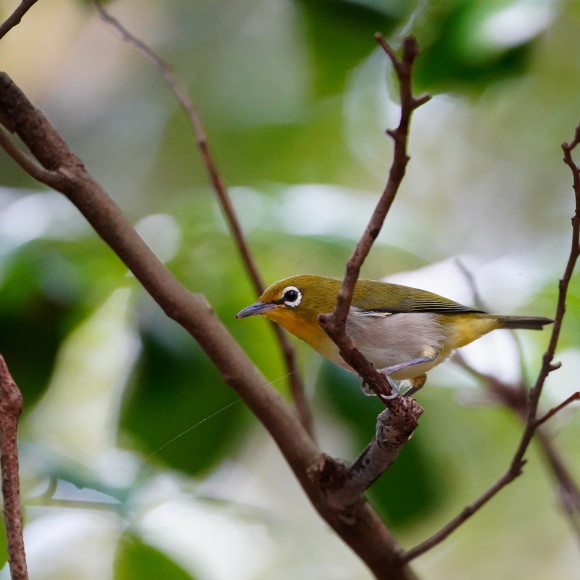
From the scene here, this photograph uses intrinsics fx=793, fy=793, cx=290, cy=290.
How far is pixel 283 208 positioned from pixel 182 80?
0.90 m

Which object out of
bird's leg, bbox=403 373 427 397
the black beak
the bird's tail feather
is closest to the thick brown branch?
the black beak

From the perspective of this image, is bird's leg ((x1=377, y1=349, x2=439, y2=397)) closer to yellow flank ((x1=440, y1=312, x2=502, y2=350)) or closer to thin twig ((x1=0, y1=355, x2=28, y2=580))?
yellow flank ((x1=440, y1=312, x2=502, y2=350))

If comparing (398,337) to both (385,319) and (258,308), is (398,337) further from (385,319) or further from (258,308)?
(258,308)

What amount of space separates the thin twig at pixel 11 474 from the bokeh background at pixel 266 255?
0.65 meters

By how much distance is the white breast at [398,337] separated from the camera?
3.61 ft

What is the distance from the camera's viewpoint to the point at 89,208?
103cm

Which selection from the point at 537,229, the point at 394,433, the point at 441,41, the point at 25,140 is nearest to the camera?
the point at 394,433

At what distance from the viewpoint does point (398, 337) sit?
115 centimetres

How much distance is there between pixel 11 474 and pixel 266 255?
3.60 ft

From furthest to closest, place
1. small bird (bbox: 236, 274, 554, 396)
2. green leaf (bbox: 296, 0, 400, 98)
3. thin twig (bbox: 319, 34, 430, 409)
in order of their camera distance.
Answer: green leaf (bbox: 296, 0, 400, 98)
small bird (bbox: 236, 274, 554, 396)
thin twig (bbox: 319, 34, 430, 409)

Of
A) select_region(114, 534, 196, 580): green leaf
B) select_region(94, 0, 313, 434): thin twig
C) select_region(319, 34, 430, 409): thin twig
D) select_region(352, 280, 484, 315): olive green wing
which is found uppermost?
select_region(94, 0, 313, 434): thin twig

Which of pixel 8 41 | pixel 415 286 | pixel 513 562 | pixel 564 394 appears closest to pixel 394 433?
pixel 415 286

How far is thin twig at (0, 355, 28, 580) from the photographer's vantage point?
595mm

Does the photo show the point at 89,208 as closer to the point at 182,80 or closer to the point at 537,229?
the point at 537,229
